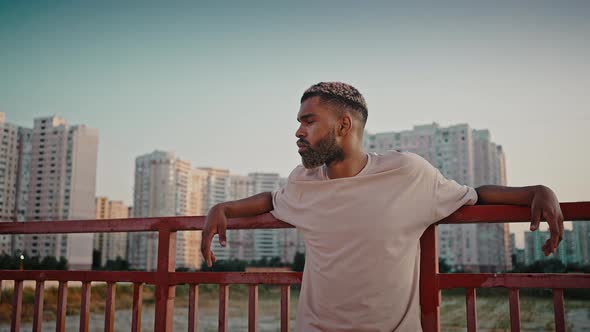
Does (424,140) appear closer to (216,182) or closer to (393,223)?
(216,182)

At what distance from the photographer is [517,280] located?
1.84 metres

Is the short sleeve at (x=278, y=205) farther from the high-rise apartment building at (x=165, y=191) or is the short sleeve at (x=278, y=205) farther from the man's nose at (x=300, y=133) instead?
the high-rise apartment building at (x=165, y=191)

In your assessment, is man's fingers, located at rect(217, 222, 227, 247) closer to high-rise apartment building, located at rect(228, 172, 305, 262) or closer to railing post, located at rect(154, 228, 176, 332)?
railing post, located at rect(154, 228, 176, 332)

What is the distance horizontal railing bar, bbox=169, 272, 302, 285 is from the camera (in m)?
2.21

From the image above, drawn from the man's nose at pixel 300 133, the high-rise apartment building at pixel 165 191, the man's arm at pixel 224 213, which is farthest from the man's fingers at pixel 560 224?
the high-rise apartment building at pixel 165 191

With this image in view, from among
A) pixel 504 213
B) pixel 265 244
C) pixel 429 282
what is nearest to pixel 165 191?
pixel 265 244

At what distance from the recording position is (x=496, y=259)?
4097cm

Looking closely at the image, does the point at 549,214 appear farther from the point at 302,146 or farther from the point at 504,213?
the point at 302,146

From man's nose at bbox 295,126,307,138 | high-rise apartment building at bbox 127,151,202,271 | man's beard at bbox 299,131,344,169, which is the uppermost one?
high-rise apartment building at bbox 127,151,202,271

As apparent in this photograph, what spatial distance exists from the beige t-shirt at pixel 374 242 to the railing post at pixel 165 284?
2.49ft

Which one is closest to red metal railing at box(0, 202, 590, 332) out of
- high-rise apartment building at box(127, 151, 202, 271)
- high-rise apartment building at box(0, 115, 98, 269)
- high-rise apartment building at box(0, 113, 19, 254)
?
high-rise apartment building at box(0, 113, 19, 254)

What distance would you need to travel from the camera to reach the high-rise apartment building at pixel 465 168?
41719 mm

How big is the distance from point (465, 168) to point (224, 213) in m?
46.3

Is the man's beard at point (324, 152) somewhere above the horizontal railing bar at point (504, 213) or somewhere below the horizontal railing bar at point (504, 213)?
above
